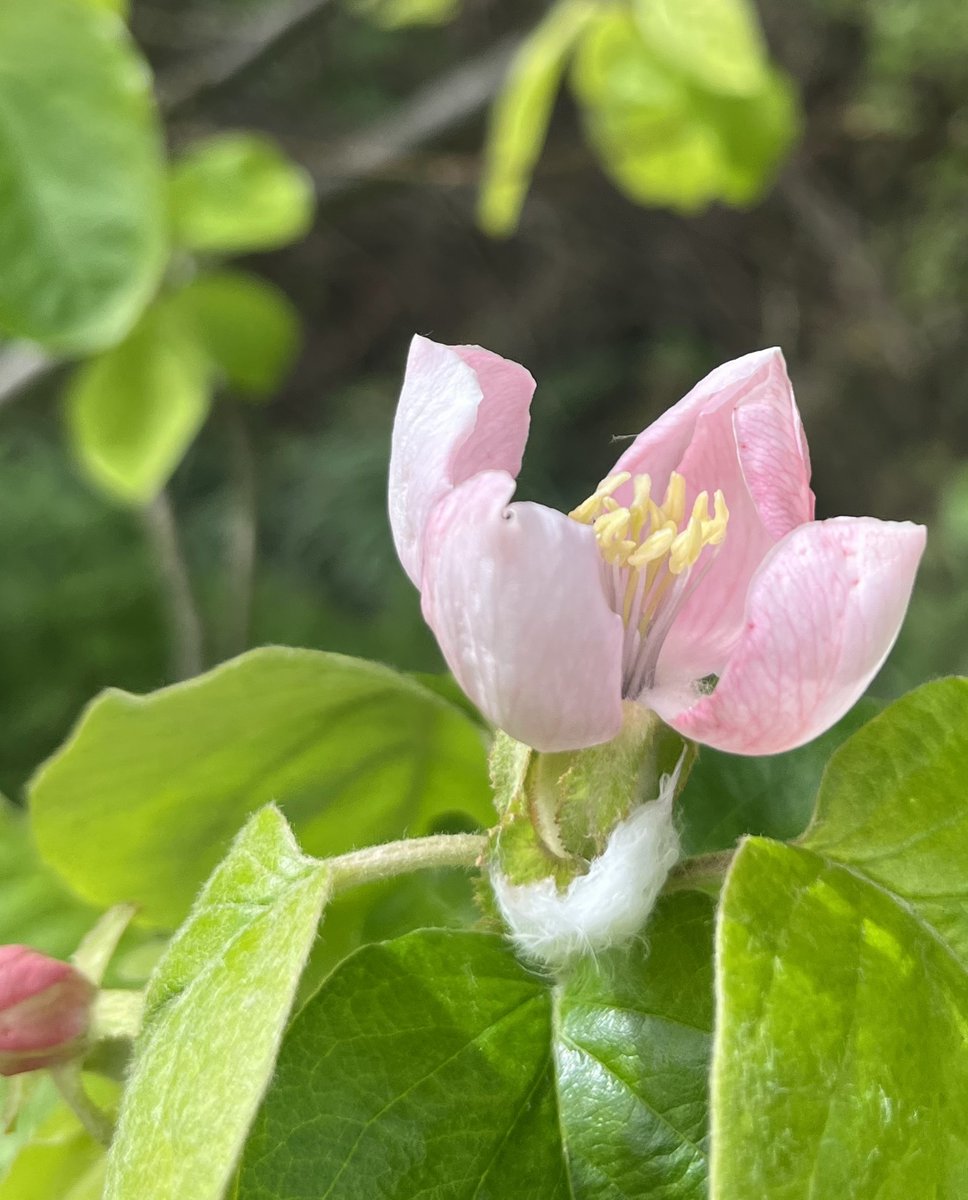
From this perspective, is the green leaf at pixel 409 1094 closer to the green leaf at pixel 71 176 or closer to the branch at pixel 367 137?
the green leaf at pixel 71 176

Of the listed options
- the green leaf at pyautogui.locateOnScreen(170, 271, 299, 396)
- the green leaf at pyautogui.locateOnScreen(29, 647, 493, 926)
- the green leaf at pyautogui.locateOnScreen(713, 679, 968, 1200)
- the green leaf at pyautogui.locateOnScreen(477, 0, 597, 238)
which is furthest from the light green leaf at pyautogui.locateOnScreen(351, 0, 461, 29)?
the green leaf at pyautogui.locateOnScreen(713, 679, 968, 1200)

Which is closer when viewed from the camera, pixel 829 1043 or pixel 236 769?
pixel 829 1043

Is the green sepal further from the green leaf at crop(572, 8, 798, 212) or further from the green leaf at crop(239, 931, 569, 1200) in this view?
the green leaf at crop(572, 8, 798, 212)

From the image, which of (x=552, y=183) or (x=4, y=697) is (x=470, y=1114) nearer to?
(x=4, y=697)

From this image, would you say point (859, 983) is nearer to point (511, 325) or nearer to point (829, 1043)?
point (829, 1043)

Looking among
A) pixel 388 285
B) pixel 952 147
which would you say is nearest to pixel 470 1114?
pixel 952 147

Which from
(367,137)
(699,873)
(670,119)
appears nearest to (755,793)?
(699,873)

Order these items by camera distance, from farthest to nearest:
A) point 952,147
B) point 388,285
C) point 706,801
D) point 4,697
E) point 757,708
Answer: point 388,285, point 952,147, point 4,697, point 706,801, point 757,708
